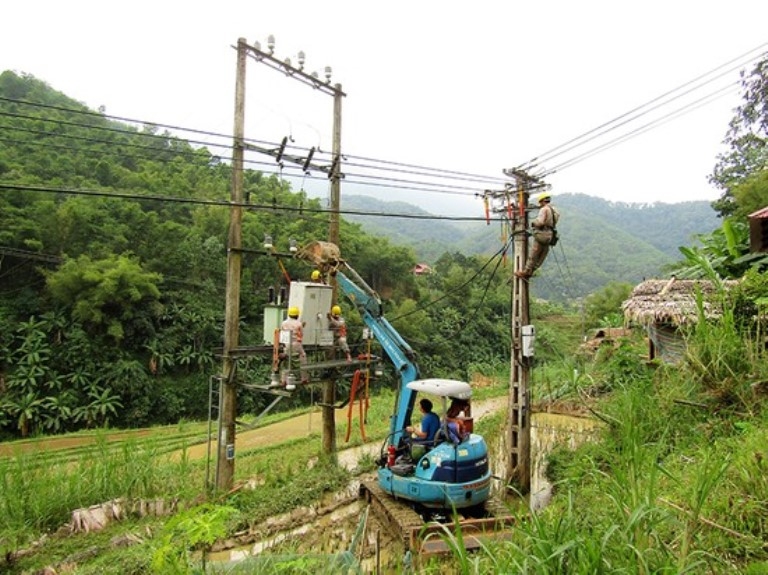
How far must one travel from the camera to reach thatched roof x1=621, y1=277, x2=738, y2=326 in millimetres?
9805

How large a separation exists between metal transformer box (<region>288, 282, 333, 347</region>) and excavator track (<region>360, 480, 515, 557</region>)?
2749mm

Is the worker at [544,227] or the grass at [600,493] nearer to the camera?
the grass at [600,493]

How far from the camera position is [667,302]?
10.5 m

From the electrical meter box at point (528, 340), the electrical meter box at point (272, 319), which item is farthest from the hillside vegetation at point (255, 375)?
the electrical meter box at point (528, 340)

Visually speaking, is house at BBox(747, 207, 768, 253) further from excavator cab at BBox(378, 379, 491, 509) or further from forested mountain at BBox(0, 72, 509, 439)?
forested mountain at BBox(0, 72, 509, 439)

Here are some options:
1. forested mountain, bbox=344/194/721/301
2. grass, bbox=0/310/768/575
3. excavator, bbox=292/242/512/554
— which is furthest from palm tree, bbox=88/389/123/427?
forested mountain, bbox=344/194/721/301

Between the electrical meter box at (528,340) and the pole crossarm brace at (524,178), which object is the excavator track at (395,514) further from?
the pole crossarm brace at (524,178)

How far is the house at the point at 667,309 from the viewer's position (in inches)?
389

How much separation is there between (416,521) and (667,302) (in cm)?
709

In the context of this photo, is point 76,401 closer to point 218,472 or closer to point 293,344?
point 218,472

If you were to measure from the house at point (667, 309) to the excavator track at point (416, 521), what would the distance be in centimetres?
519

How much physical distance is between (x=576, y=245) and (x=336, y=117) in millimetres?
76154

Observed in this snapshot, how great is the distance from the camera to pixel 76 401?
75.6 ft

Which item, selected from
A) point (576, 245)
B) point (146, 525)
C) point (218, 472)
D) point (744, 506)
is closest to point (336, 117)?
point (218, 472)
